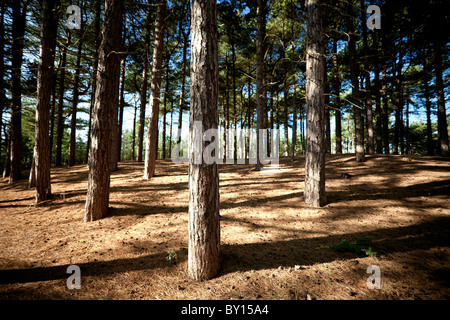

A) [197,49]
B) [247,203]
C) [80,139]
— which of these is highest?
[80,139]

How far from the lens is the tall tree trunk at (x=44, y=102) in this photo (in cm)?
648

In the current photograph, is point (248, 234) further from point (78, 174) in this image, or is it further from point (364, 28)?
point (364, 28)

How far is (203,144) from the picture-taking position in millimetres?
2812

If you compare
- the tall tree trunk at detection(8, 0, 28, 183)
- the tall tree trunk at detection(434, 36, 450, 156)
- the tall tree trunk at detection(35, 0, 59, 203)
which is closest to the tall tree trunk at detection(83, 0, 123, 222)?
the tall tree trunk at detection(35, 0, 59, 203)

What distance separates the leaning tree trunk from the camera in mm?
5547

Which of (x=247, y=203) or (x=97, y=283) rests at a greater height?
(x=247, y=203)

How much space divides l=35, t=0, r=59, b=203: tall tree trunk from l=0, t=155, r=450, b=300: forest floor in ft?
2.59

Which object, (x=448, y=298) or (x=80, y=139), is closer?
(x=448, y=298)

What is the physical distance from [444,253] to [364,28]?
16.6 m

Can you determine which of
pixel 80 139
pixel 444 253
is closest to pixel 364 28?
pixel 444 253

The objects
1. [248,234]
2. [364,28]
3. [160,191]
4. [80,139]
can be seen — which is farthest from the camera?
[80,139]

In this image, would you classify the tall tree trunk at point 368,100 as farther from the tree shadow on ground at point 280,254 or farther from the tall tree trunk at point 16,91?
the tall tree trunk at point 16,91

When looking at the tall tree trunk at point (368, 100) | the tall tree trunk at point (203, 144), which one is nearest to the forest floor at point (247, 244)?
the tall tree trunk at point (203, 144)
